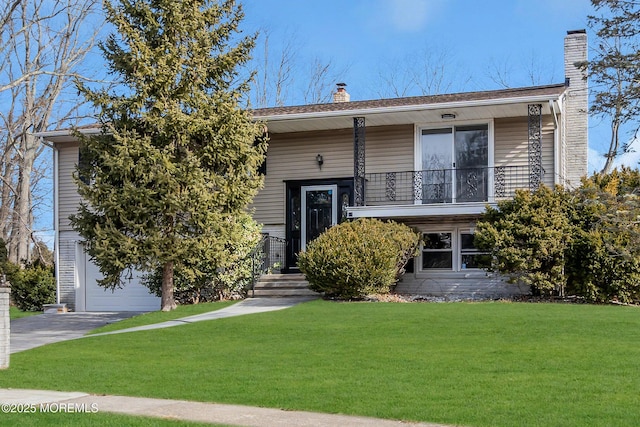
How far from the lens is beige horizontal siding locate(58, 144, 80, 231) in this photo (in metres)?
23.3

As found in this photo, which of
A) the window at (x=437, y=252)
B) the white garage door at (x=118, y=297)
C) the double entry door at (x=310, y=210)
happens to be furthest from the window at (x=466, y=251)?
the white garage door at (x=118, y=297)

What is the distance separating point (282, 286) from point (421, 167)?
192 inches

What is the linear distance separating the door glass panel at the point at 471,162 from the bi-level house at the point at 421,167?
0.09ft

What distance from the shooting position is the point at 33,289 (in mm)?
22922

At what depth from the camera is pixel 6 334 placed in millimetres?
10492

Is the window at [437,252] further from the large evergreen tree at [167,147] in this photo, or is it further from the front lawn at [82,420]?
the front lawn at [82,420]

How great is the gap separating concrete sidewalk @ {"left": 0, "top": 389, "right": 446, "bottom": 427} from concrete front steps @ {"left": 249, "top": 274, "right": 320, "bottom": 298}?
10418 mm

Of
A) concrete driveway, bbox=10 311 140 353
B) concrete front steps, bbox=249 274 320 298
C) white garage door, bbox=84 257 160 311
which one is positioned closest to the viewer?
concrete driveway, bbox=10 311 140 353

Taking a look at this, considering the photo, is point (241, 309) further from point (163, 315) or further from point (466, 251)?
point (466, 251)

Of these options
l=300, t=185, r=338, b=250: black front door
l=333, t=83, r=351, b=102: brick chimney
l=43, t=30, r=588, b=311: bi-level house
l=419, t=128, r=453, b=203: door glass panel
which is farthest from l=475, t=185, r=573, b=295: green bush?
l=333, t=83, r=351, b=102: brick chimney

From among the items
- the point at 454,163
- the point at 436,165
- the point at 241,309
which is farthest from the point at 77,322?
the point at 454,163

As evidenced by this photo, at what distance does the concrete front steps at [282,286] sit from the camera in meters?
18.9

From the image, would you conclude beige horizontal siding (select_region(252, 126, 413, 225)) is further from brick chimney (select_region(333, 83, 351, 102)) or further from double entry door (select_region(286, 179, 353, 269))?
brick chimney (select_region(333, 83, 351, 102))

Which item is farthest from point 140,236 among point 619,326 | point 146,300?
point 619,326
